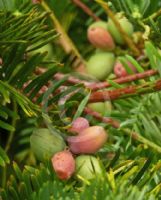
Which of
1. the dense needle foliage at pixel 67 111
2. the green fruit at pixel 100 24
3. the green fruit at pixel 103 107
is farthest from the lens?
the green fruit at pixel 100 24

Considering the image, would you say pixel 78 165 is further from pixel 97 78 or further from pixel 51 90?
pixel 97 78

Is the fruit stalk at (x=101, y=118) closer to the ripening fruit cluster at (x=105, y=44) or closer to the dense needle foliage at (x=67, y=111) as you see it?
the dense needle foliage at (x=67, y=111)

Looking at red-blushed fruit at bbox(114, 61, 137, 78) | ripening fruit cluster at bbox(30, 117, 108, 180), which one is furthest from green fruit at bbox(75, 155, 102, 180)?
red-blushed fruit at bbox(114, 61, 137, 78)

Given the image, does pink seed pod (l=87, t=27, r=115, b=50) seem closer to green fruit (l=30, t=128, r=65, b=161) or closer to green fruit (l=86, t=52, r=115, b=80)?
green fruit (l=86, t=52, r=115, b=80)

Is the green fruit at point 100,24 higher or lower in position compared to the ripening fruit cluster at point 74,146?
higher

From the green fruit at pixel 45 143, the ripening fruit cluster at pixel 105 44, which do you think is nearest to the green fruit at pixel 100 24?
the ripening fruit cluster at pixel 105 44

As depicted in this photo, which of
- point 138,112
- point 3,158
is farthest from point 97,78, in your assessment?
point 3,158

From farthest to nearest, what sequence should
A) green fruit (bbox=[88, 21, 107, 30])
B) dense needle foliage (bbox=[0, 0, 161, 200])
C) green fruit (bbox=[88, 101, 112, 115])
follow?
green fruit (bbox=[88, 21, 107, 30]) → green fruit (bbox=[88, 101, 112, 115]) → dense needle foliage (bbox=[0, 0, 161, 200])
